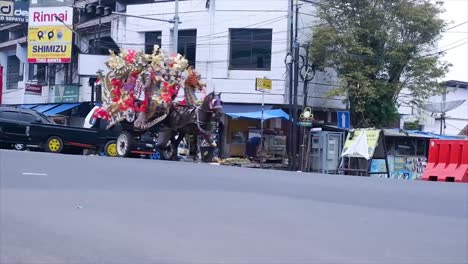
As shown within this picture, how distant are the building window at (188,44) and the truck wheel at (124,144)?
41.0ft

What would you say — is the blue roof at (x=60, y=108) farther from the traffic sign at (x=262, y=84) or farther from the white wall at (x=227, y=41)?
the traffic sign at (x=262, y=84)

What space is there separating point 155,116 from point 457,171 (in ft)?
31.6

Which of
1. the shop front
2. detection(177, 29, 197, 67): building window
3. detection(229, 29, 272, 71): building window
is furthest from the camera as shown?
detection(177, 29, 197, 67): building window

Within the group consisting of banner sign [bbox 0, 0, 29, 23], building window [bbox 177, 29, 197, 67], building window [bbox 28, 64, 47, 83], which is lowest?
building window [bbox 28, 64, 47, 83]

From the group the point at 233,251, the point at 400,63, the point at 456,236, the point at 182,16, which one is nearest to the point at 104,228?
the point at 233,251

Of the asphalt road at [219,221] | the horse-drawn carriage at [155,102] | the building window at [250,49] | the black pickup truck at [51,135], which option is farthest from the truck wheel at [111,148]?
the building window at [250,49]

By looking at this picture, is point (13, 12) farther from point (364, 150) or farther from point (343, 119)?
point (364, 150)

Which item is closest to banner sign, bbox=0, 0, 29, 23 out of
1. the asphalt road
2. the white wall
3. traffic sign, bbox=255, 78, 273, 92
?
the white wall

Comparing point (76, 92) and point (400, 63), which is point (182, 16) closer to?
point (76, 92)

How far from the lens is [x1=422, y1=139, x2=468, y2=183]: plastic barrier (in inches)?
675

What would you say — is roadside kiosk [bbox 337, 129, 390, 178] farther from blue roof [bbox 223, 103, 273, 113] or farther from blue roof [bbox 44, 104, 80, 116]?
blue roof [bbox 44, 104, 80, 116]

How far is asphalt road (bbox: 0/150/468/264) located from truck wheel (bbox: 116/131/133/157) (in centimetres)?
899

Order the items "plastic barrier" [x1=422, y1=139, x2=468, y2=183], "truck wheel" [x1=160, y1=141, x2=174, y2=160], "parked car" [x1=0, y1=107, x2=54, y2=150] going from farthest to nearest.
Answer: "parked car" [x1=0, y1=107, x2=54, y2=150] → "truck wheel" [x1=160, y1=141, x2=174, y2=160] → "plastic barrier" [x1=422, y1=139, x2=468, y2=183]

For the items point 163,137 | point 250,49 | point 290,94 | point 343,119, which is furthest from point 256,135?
point 163,137
